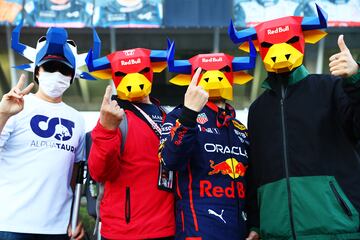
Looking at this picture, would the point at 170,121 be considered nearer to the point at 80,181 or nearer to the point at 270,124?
the point at 270,124

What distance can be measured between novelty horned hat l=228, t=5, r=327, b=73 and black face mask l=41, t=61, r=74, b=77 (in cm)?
134

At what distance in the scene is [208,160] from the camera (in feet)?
8.71

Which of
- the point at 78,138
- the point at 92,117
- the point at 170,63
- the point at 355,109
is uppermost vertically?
the point at 170,63

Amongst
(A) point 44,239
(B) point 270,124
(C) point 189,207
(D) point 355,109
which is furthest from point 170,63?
(A) point 44,239

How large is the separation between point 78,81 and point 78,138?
860cm

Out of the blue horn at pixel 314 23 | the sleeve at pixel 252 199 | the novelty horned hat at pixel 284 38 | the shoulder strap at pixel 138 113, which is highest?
the blue horn at pixel 314 23

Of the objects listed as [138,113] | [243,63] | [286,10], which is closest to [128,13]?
[286,10]

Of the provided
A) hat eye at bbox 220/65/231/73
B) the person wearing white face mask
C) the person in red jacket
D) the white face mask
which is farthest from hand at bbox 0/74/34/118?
hat eye at bbox 220/65/231/73

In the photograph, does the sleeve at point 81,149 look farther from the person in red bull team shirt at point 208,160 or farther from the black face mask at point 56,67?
the person in red bull team shirt at point 208,160

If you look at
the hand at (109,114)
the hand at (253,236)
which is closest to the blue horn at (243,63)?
the hand at (109,114)

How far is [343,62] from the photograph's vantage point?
230 centimetres

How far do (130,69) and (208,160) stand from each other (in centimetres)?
100

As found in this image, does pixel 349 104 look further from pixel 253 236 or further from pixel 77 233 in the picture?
pixel 77 233

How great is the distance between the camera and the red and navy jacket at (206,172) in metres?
2.47
